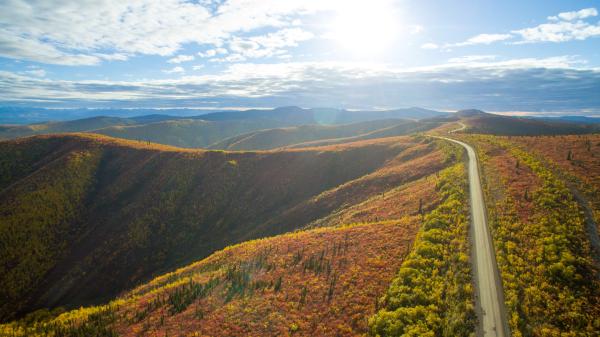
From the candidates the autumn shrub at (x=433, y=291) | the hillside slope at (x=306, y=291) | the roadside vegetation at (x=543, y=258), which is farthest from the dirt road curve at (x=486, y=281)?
the hillside slope at (x=306, y=291)

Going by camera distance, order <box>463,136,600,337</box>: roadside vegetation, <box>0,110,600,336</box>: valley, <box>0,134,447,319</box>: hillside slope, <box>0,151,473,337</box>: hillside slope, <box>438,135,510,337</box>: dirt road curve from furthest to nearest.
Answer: <box>0,134,447,319</box>: hillside slope < <box>0,151,473,337</box>: hillside slope < <box>0,110,600,336</box>: valley < <box>438,135,510,337</box>: dirt road curve < <box>463,136,600,337</box>: roadside vegetation

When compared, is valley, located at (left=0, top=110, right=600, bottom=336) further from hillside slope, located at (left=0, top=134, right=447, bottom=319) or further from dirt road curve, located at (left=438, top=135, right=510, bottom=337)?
hillside slope, located at (left=0, top=134, right=447, bottom=319)

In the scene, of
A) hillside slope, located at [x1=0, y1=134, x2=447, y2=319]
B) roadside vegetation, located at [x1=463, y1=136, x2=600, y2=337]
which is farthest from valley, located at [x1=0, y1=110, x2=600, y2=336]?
hillside slope, located at [x1=0, y1=134, x2=447, y2=319]

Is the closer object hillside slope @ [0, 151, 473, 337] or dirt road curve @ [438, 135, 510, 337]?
dirt road curve @ [438, 135, 510, 337]

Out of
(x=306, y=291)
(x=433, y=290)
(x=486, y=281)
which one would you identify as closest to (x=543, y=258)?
(x=486, y=281)

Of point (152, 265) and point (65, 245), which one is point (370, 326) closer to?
point (152, 265)

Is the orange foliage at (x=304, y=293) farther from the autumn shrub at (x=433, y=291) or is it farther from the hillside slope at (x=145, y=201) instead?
the hillside slope at (x=145, y=201)

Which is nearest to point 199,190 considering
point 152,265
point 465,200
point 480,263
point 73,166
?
point 152,265
